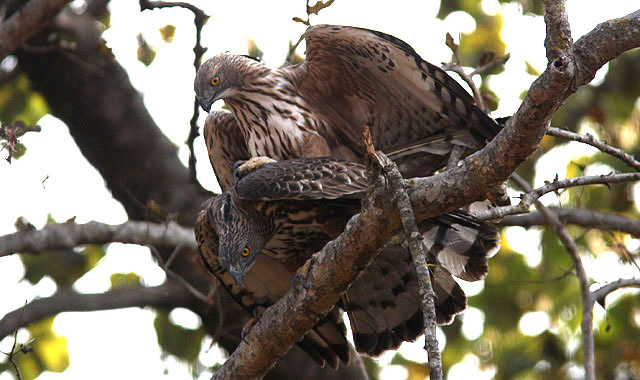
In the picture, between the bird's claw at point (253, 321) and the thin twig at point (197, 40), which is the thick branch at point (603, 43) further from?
the thin twig at point (197, 40)

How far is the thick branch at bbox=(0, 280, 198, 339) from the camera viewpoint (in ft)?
16.9

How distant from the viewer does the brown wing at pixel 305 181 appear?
12.2ft

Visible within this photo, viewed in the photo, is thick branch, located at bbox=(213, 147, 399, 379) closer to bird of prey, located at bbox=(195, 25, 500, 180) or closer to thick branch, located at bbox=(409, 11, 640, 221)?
thick branch, located at bbox=(409, 11, 640, 221)

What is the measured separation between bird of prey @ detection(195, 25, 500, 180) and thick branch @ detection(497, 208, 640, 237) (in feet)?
3.50

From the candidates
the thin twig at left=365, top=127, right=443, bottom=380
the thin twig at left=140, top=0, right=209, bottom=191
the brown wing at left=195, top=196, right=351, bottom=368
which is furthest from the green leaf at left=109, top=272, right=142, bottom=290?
the thin twig at left=365, top=127, right=443, bottom=380

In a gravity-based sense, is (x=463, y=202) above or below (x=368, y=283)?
above

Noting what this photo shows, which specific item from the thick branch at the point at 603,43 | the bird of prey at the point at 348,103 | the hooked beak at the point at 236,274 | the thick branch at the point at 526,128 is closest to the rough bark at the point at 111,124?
the bird of prey at the point at 348,103

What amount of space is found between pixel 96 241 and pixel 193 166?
75 centimetres

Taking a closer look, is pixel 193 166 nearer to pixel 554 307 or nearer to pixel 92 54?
pixel 92 54

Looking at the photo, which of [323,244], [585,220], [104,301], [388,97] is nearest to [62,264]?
[104,301]

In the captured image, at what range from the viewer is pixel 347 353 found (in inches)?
175

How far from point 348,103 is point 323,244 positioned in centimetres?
78

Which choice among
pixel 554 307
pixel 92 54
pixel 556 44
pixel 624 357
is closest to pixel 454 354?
pixel 554 307

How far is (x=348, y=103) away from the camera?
4312mm
